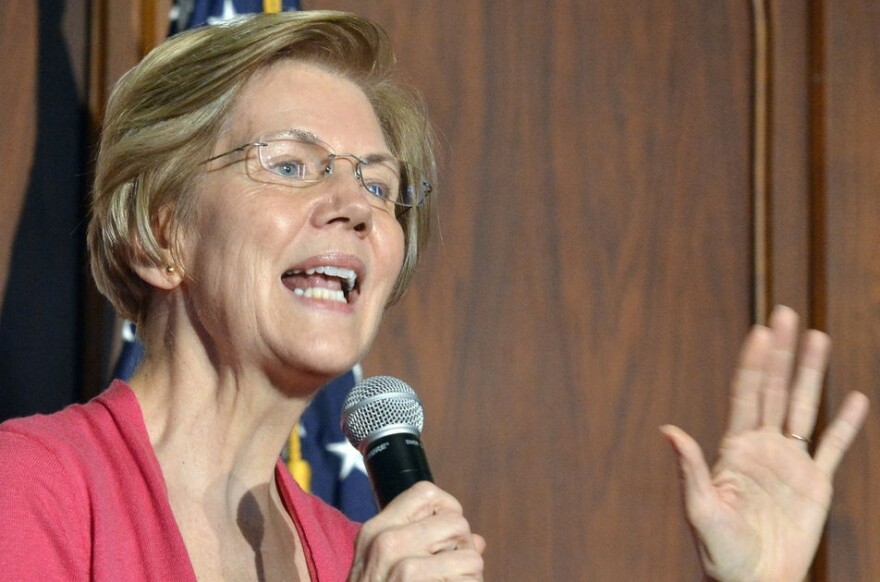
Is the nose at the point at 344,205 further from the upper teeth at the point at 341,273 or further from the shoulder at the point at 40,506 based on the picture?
the shoulder at the point at 40,506

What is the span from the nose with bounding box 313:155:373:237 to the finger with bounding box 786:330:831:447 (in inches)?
25.6

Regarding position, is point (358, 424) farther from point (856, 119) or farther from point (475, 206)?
point (856, 119)

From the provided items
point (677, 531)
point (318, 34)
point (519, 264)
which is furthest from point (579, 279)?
point (318, 34)

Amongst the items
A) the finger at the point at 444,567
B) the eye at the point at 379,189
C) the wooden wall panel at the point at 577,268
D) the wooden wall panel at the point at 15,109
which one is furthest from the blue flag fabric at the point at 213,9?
the finger at the point at 444,567

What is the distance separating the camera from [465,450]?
2.52 meters

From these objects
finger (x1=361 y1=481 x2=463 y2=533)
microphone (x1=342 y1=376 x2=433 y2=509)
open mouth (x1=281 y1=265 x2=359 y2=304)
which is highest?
open mouth (x1=281 y1=265 x2=359 y2=304)

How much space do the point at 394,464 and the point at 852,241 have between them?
175 cm

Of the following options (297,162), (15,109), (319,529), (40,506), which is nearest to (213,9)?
(15,109)

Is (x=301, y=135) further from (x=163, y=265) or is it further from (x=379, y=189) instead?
(x=163, y=265)

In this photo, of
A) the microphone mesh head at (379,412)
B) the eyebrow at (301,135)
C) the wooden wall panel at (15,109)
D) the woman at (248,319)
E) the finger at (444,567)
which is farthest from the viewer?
the wooden wall panel at (15,109)

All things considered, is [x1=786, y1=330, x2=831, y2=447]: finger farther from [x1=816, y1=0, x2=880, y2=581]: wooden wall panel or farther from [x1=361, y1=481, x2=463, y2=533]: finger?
[x1=816, y1=0, x2=880, y2=581]: wooden wall panel

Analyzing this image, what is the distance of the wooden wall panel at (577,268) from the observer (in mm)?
2545

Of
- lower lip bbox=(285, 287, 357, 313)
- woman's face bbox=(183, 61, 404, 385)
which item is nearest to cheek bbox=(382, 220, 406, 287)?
woman's face bbox=(183, 61, 404, 385)

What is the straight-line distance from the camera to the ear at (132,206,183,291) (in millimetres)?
1807
